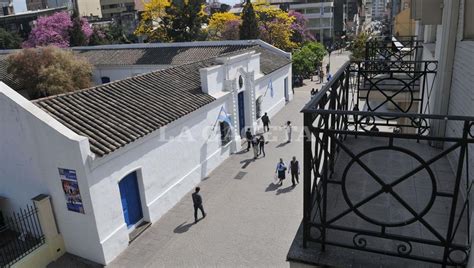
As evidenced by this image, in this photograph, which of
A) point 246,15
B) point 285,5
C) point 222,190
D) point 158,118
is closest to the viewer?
point 158,118

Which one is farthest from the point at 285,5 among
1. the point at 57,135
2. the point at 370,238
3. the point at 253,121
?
the point at 370,238

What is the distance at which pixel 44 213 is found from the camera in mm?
10570

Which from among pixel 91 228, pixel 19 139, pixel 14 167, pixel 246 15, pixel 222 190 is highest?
pixel 246 15

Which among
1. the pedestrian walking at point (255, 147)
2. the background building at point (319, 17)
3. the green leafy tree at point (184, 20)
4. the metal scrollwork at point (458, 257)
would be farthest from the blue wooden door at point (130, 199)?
the background building at point (319, 17)

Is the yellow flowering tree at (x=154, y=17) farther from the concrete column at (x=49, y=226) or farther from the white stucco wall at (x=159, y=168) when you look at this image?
the concrete column at (x=49, y=226)

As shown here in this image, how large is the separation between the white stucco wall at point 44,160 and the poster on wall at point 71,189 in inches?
5.8

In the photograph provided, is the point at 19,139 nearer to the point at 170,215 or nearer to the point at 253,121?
the point at 170,215

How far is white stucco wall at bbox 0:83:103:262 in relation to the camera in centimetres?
976

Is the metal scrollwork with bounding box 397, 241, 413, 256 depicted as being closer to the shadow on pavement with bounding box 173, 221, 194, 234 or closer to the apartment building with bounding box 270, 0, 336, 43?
the shadow on pavement with bounding box 173, 221, 194, 234

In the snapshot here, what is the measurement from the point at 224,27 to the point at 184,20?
7260mm

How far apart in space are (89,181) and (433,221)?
8404 millimetres

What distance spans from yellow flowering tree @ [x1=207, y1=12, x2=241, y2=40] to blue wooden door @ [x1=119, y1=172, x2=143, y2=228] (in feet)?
109

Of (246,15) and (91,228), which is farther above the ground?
(246,15)

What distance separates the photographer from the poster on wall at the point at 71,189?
997cm
